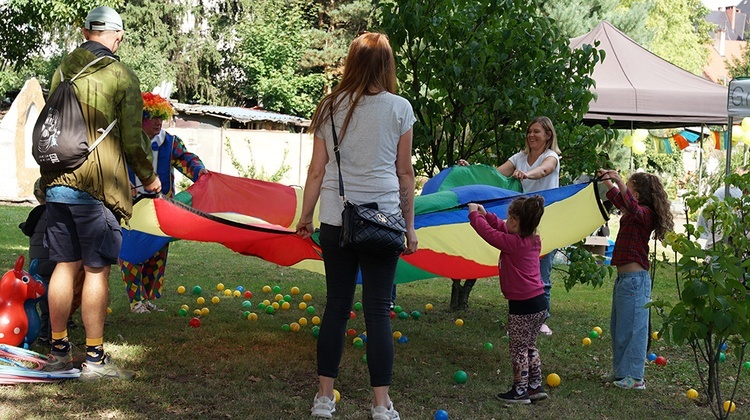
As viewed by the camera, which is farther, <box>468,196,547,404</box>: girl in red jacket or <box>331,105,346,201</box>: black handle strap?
<box>468,196,547,404</box>: girl in red jacket

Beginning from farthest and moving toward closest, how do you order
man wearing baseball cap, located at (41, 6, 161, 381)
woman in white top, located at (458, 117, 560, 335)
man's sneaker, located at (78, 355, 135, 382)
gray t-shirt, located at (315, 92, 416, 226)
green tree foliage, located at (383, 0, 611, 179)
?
green tree foliage, located at (383, 0, 611, 179) → woman in white top, located at (458, 117, 560, 335) → man's sneaker, located at (78, 355, 135, 382) → man wearing baseball cap, located at (41, 6, 161, 381) → gray t-shirt, located at (315, 92, 416, 226)

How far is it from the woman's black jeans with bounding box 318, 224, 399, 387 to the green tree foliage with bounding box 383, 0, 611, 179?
2.55m

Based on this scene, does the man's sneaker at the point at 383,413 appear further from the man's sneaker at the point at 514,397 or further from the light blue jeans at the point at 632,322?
the light blue jeans at the point at 632,322

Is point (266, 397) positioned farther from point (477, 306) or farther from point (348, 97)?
point (477, 306)

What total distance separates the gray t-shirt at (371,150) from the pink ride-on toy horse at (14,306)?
73.9 inches

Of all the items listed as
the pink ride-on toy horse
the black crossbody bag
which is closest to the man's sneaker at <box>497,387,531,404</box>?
Result: the black crossbody bag

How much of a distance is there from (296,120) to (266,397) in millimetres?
21729

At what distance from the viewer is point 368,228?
3277 mm

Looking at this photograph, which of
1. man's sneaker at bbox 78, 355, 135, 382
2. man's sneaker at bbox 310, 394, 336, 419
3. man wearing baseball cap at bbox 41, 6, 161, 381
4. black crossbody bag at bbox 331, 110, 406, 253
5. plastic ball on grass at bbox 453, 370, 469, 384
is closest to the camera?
black crossbody bag at bbox 331, 110, 406, 253

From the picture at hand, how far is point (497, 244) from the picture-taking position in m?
3.99

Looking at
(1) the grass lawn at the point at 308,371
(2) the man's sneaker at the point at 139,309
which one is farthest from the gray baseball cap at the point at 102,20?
(2) the man's sneaker at the point at 139,309

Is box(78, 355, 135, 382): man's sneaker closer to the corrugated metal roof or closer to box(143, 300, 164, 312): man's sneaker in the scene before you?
box(143, 300, 164, 312): man's sneaker

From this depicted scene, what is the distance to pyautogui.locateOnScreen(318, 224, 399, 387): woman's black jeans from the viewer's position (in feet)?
11.3

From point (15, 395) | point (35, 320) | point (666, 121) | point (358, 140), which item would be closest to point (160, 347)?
point (35, 320)
